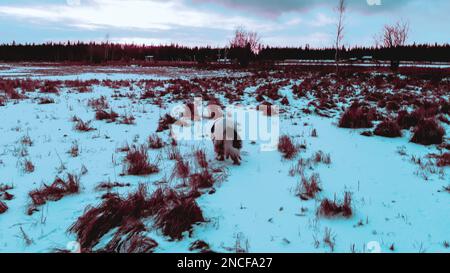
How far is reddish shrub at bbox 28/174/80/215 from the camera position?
3879mm

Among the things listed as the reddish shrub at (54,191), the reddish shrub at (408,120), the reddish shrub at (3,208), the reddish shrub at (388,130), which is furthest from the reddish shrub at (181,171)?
the reddish shrub at (408,120)

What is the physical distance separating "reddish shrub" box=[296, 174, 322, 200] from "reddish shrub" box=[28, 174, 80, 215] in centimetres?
308

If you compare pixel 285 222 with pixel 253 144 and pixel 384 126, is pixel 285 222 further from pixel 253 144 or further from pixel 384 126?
pixel 384 126

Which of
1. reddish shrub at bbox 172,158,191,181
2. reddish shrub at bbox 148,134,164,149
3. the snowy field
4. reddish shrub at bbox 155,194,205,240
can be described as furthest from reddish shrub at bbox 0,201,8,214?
reddish shrub at bbox 148,134,164,149

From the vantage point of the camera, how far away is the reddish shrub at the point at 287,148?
582cm

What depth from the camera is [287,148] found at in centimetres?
594

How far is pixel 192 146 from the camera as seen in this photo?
6426mm

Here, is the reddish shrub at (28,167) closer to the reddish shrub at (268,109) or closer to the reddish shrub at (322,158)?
the reddish shrub at (322,158)

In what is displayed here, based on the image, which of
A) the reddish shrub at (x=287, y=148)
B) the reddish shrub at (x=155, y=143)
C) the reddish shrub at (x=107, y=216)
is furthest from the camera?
the reddish shrub at (x=155, y=143)

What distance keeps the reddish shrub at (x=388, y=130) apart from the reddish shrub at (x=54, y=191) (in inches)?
253

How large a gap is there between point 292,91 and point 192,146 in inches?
335

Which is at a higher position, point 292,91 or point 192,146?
point 292,91

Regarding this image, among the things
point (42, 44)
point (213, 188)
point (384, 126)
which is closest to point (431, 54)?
point (384, 126)
